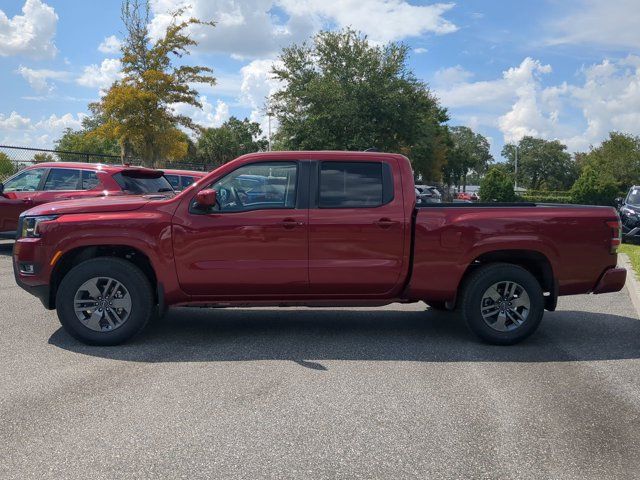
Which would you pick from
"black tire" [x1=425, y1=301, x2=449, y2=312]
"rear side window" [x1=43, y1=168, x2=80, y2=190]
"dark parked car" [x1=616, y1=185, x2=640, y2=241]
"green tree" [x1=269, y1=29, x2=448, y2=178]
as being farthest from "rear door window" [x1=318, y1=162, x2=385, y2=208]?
"green tree" [x1=269, y1=29, x2=448, y2=178]

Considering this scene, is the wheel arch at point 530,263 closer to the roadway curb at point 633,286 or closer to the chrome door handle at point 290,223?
the chrome door handle at point 290,223

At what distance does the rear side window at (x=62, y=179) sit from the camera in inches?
452

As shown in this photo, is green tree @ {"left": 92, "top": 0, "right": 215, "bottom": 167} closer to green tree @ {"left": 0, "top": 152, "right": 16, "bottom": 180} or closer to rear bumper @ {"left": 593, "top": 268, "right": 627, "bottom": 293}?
green tree @ {"left": 0, "top": 152, "right": 16, "bottom": 180}

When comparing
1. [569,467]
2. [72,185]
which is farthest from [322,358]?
[72,185]

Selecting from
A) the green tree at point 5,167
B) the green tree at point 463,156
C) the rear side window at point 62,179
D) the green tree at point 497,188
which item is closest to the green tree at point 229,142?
the green tree at point 463,156

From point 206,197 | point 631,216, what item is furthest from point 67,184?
point 631,216

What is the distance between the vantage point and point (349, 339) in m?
6.36

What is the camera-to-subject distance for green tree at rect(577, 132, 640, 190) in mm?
58781

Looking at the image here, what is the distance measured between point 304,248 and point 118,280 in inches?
72.5

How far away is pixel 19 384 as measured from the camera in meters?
4.81

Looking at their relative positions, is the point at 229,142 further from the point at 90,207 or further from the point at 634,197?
the point at 90,207

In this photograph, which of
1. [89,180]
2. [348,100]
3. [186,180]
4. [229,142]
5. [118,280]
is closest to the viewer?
[118,280]

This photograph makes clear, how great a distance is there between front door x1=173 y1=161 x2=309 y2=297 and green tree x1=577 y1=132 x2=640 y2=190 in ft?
189

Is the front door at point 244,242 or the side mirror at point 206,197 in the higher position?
the side mirror at point 206,197
